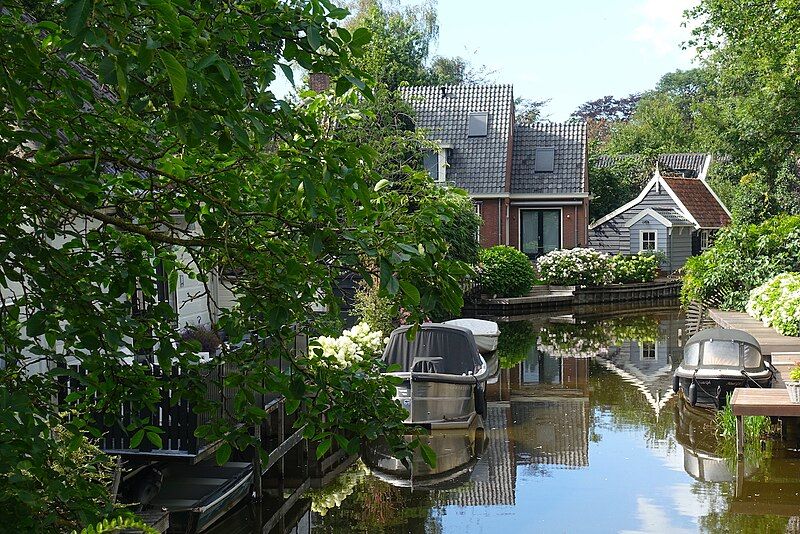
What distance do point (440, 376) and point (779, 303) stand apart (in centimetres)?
1030

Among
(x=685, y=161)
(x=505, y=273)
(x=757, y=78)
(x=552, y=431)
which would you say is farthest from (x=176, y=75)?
(x=685, y=161)

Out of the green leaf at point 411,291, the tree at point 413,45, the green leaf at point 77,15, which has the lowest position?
the green leaf at point 411,291

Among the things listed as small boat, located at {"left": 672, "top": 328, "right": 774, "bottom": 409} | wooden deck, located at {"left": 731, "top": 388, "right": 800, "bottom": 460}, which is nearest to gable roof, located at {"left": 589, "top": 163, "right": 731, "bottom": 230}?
small boat, located at {"left": 672, "top": 328, "right": 774, "bottom": 409}

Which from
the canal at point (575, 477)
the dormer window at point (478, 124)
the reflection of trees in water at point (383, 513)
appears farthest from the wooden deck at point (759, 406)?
the dormer window at point (478, 124)

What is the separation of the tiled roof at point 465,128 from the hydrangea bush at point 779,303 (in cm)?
2010

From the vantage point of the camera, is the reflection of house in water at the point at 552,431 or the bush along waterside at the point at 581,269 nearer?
the reflection of house in water at the point at 552,431

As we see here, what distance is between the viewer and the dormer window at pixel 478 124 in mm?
45469

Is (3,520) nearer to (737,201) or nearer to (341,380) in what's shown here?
(341,380)

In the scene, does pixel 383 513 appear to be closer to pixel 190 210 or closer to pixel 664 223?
pixel 190 210

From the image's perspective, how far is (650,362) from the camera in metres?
24.8

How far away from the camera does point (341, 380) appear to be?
16.4 ft

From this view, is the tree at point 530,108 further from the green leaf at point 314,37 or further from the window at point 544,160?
the green leaf at point 314,37

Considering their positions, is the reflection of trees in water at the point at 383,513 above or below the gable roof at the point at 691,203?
below

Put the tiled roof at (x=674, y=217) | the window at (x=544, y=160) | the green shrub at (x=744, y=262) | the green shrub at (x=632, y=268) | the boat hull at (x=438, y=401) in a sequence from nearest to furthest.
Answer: the boat hull at (x=438, y=401) < the green shrub at (x=744, y=262) < the green shrub at (x=632, y=268) < the window at (x=544, y=160) < the tiled roof at (x=674, y=217)
